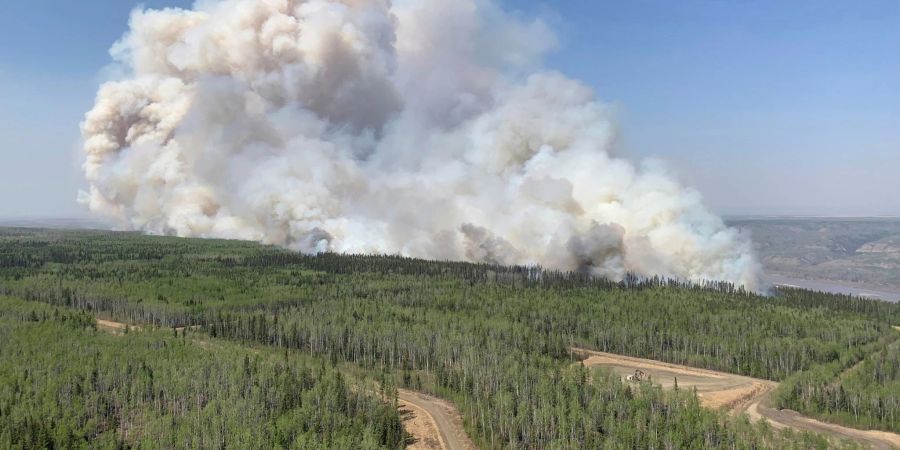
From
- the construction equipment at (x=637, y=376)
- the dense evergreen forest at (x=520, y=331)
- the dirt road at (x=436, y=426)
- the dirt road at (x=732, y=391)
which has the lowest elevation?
the dirt road at (x=436, y=426)

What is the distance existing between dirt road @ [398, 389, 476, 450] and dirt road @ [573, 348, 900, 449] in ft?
78.3

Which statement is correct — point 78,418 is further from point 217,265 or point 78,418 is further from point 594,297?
point 217,265

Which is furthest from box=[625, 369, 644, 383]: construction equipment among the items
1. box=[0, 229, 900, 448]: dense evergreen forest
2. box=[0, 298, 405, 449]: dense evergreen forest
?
box=[0, 298, 405, 449]: dense evergreen forest

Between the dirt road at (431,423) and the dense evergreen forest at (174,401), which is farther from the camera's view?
the dirt road at (431,423)

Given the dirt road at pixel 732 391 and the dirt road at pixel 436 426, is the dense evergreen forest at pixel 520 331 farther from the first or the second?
the dirt road at pixel 732 391

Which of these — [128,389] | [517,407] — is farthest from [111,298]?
[517,407]

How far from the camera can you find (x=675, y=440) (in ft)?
158

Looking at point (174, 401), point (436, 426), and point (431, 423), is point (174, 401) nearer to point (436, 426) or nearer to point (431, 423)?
point (431, 423)

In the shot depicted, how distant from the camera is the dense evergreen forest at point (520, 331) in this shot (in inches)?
2089

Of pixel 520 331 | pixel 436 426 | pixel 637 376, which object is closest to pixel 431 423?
pixel 436 426

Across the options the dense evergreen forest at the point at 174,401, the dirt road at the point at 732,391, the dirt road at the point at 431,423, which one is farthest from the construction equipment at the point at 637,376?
the dense evergreen forest at the point at 174,401

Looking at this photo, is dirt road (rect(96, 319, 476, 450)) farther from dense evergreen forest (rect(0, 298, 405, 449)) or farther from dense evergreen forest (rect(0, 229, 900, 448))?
dense evergreen forest (rect(0, 298, 405, 449))

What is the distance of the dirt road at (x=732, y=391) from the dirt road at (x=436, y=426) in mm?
23859

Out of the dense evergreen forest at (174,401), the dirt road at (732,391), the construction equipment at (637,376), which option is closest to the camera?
the dense evergreen forest at (174,401)
